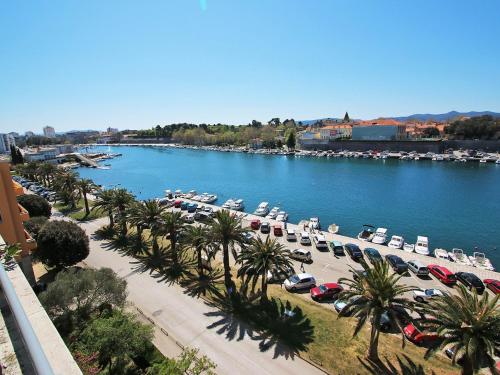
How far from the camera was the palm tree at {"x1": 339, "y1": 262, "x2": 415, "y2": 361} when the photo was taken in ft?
56.1

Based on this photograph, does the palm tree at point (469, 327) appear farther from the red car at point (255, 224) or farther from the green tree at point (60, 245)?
the red car at point (255, 224)

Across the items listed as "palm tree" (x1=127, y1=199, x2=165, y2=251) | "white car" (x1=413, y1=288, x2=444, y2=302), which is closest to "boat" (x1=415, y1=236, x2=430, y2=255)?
"white car" (x1=413, y1=288, x2=444, y2=302)

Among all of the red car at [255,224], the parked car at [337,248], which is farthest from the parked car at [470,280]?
the red car at [255,224]

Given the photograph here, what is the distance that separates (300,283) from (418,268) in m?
12.7

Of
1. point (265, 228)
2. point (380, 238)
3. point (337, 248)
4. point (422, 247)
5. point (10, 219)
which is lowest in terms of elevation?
point (422, 247)

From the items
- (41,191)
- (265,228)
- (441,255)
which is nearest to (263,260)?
(265,228)

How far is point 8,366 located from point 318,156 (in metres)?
149

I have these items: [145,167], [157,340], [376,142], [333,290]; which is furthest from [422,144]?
[157,340]

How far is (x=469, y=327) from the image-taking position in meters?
14.5

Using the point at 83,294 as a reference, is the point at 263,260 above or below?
above

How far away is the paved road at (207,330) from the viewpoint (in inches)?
719

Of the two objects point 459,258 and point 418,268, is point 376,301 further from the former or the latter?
point 459,258

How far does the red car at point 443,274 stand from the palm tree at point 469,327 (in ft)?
49.6

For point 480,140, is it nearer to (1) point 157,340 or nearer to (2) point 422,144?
(2) point 422,144
